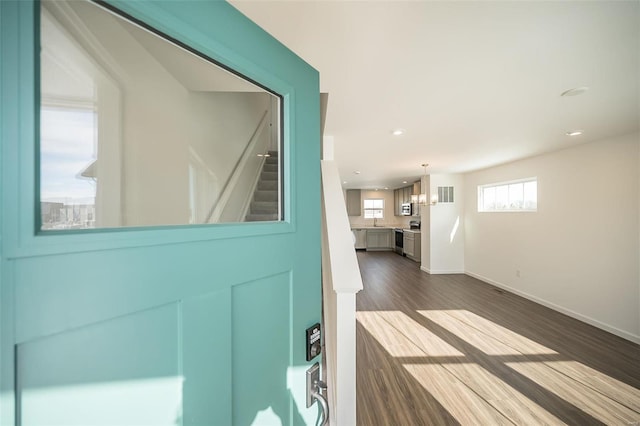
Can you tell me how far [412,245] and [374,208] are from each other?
2.93 meters

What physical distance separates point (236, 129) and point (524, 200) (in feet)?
17.4

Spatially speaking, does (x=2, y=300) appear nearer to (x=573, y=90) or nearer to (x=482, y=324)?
(x=573, y=90)

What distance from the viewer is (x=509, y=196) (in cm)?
491

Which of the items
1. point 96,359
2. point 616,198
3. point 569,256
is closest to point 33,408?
point 96,359

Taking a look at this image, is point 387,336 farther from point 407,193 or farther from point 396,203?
point 396,203

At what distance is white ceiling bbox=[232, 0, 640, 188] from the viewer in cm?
116

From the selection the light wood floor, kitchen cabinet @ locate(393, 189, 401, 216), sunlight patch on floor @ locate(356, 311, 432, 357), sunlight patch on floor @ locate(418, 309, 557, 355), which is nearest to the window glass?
the light wood floor

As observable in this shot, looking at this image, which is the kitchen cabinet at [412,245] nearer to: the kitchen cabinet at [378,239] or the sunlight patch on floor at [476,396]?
the kitchen cabinet at [378,239]

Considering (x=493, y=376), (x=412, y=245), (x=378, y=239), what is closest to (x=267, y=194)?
(x=493, y=376)

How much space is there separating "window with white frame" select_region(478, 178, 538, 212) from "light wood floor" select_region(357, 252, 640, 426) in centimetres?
171

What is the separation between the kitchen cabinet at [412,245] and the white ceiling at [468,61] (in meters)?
4.79

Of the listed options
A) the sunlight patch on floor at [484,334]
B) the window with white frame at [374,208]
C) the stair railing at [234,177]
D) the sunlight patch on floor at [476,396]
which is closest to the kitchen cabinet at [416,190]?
the window with white frame at [374,208]

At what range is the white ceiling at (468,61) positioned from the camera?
116 centimetres

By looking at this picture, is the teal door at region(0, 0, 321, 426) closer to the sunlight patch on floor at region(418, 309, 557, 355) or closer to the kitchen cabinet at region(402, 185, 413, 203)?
the sunlight patch on floor at region(418, 309, 557, 355)
